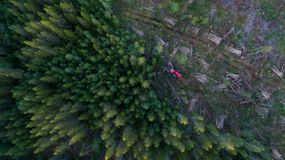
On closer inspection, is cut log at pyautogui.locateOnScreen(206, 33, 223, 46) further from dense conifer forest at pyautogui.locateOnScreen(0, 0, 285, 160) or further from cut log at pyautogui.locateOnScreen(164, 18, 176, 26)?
cut log at pyautogui.locateOnScreen(164, 18, 176, 26)

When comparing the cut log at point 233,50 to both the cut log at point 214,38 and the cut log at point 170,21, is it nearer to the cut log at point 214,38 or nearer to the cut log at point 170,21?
the cut log at point 214,38

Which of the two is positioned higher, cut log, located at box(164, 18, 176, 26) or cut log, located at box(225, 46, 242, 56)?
cut log, located at box(164, 18, 176, 26)

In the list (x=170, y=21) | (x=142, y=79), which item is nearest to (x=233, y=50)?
(x=170, y=21)

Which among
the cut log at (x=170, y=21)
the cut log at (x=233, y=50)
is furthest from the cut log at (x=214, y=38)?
the cut log at (x=170, y=21)

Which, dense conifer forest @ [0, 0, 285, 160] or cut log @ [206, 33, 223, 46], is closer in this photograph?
dense conifer forest @ [0, 0, 285, 160]

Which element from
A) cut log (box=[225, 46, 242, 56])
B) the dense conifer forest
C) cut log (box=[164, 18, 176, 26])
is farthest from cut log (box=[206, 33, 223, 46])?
cut log (box=[164, 18, 176, 26])

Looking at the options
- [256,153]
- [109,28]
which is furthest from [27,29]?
[256,153]

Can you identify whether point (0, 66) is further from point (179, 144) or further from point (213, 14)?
point (213, 14)

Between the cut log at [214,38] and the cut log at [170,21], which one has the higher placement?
the cut log at [170,21]
